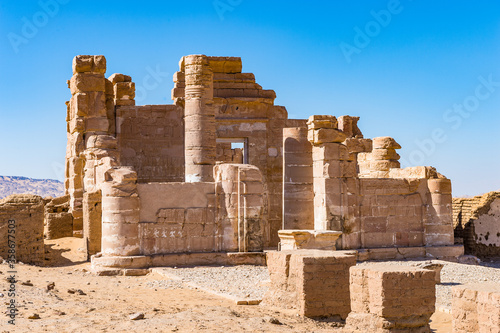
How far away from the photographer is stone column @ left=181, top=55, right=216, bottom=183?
17672 millimetres

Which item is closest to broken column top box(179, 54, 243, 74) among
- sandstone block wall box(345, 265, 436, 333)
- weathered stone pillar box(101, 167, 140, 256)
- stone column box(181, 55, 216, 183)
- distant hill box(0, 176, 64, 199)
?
stone column box(181, 55, 216, 183)

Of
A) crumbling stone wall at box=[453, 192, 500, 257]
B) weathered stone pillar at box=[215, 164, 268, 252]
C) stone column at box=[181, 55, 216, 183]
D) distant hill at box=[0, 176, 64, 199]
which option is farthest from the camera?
distant hill at box=[0, 176, 64, 199]

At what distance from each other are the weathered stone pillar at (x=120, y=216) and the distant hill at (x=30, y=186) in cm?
8886

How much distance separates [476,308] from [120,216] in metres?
8.09

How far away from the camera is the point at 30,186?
105m

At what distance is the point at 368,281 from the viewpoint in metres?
7.73

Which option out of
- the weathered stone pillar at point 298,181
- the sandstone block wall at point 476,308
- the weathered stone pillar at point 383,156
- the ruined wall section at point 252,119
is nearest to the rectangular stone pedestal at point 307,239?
the weathered stone pillar at point 298,181

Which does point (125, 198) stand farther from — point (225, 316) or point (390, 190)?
point (390, 190)

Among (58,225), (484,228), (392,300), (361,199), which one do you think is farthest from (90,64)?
(392,300)

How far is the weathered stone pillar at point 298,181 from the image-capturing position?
1700 centimetres

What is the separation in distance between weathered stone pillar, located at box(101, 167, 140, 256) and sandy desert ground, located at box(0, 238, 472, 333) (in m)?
0.81

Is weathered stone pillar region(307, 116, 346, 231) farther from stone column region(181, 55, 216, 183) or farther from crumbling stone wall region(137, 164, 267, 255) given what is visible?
stone column region(181, 55, 216, 183)

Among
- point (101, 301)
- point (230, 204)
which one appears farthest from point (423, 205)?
point (101, 301)

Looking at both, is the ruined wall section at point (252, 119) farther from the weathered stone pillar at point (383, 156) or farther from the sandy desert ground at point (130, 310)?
the sandy desert ground at point (130, 310)
